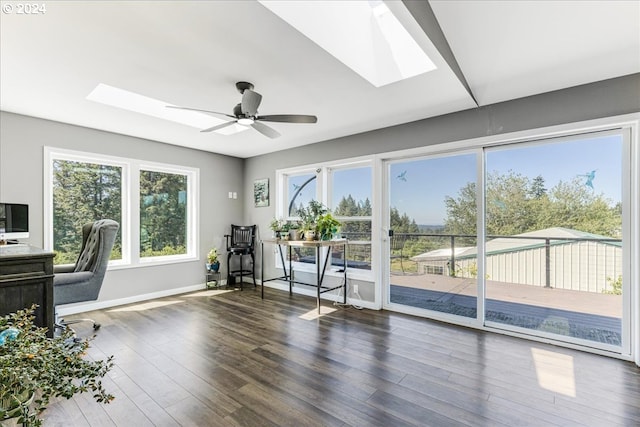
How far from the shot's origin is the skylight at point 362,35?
6.33 ft

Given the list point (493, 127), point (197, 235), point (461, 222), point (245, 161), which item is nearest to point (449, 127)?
point (493, 127)

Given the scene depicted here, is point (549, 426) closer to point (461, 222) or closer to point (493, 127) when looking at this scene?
point (461, 222)

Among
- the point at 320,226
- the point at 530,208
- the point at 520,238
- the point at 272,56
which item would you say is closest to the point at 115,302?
the point at 320,226

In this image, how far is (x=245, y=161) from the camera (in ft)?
19.4

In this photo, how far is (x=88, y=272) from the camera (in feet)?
10.2

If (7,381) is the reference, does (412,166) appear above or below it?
above

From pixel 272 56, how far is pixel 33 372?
2210 millimetres

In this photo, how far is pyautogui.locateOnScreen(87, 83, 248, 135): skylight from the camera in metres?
3.08

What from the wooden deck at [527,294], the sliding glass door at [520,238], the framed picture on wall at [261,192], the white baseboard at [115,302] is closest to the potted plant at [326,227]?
the sliding glass door at [520,238]

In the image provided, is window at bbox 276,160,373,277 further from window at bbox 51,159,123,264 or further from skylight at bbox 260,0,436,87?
window at bbox 51,159,123,264

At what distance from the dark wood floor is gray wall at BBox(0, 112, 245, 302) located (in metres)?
1.06

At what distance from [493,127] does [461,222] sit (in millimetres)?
1110

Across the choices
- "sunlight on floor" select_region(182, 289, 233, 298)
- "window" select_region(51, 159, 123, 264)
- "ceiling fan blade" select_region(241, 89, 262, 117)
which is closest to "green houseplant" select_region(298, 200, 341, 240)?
"ceiling fan blade" select_region(241, 89, 262, 117)

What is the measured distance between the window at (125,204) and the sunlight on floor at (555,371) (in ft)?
15.9
